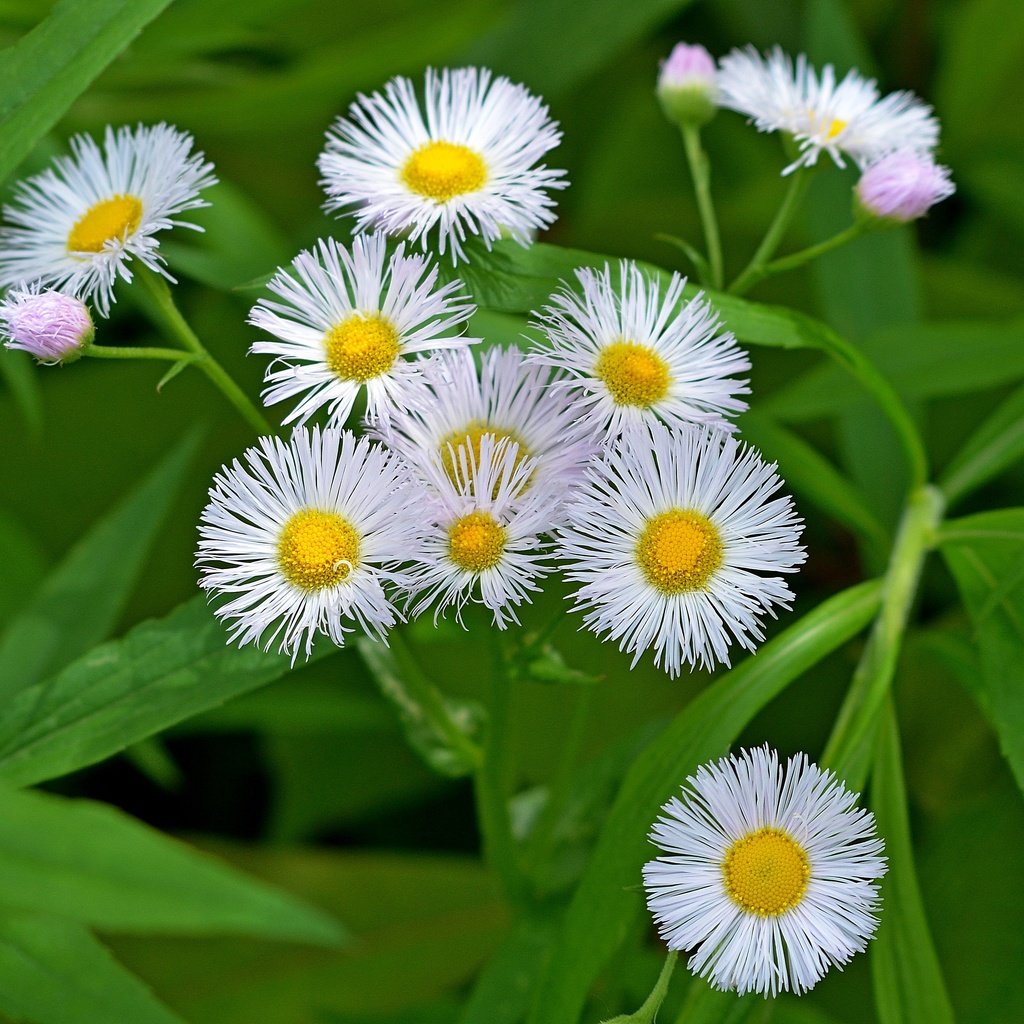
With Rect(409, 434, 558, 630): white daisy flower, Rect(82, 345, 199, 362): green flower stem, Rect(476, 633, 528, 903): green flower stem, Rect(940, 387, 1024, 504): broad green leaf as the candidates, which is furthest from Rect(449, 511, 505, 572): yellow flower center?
Rect(940, 387, 1024, 504): broad green leaf

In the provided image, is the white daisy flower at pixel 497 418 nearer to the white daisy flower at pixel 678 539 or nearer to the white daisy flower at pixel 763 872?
the white daisy flower at pixel 678 539

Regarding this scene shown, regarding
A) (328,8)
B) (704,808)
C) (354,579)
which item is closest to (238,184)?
(328,8)

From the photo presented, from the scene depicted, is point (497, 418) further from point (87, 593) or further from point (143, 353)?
point (87, 593)

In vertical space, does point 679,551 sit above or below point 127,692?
above

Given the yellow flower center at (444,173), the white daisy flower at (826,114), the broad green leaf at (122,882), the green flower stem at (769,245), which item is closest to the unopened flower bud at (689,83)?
the white daisy flower at (826,114)

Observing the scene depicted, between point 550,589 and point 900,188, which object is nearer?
point 900,188

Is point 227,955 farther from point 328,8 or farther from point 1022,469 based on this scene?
point 328,8

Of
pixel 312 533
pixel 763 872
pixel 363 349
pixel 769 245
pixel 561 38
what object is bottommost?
pixel 763 872

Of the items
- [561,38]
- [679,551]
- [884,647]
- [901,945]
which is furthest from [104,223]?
[561,38]
